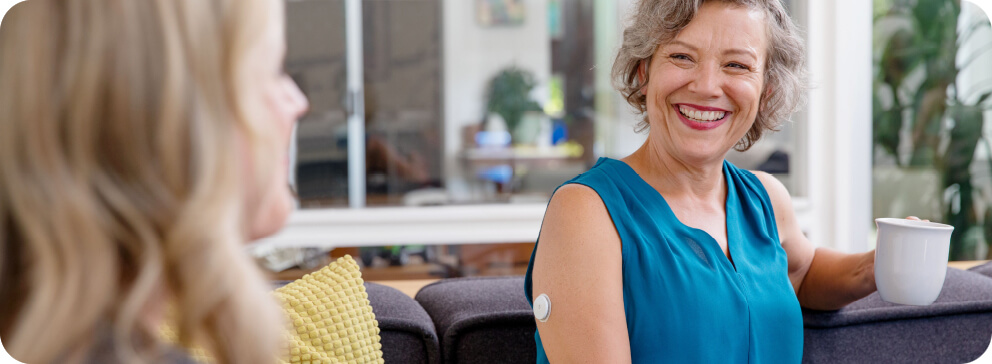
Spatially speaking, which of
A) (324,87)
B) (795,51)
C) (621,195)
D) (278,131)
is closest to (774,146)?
(795,51)

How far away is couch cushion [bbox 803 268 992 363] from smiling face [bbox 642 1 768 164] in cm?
41

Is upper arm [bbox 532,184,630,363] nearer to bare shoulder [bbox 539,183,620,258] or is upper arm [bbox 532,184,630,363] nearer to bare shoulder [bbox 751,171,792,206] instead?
bare shoulder [bbox 539,183,620,258]

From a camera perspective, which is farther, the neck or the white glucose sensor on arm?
the neck

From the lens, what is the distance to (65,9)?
1.55 ft

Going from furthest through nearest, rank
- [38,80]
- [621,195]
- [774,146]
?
[774,146] < [621,195] < [38,80]

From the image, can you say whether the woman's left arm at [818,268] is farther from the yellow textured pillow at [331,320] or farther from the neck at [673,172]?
the yellow textured pillow at [331,320]

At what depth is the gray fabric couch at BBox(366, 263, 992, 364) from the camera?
51.6 inches

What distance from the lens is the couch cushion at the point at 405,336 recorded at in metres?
1.29

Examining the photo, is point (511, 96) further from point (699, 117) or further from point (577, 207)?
point (577, 207)

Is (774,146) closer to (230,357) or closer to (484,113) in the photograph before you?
(484,113)

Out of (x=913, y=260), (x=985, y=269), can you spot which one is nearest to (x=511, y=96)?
(x=985, y=269)

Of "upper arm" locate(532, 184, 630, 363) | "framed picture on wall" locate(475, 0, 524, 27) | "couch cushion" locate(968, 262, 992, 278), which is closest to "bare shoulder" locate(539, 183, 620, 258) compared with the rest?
"upper arm" locate(532, 184, 630, 363)

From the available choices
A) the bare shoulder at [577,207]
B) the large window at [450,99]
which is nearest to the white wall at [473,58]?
the large window at [450,99]

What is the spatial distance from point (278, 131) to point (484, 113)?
18.8ft
